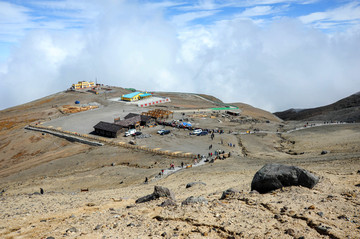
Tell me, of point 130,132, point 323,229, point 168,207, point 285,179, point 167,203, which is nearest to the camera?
point 323,229

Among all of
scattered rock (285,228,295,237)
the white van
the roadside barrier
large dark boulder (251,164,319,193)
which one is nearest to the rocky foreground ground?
scattered rock (285,228,295,237)

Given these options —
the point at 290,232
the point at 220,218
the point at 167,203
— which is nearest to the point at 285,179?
the point at 290,232

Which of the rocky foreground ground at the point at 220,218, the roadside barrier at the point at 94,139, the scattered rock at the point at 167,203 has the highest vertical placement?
the roadside barrier at the point at 94,139

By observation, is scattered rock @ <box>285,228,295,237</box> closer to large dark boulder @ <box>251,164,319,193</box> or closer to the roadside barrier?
large dark boulder @ <box>251,164,319,193</box>

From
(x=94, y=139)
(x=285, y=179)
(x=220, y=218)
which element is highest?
(x=94, y=139)

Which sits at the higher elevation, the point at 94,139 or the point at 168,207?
the point at 94,139

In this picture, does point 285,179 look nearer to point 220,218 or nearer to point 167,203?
point 220,218

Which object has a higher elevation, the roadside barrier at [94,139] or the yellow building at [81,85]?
the yellow building at [81,85]

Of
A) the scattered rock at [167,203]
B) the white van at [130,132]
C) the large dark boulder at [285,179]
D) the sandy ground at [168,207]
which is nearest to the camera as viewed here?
the sandy ground at [168,207]

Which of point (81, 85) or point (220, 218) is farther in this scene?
point (81, 85)

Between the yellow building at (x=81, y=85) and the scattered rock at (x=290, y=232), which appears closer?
the scattered rock at (x=290, y=232)

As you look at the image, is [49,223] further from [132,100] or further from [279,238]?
[132,100]

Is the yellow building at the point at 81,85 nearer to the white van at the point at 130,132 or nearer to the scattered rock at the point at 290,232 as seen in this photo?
the white van at the point at 130,132

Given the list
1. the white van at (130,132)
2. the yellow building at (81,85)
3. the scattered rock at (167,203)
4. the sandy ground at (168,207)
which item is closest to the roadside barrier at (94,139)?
the sandy ground at (168,207)
